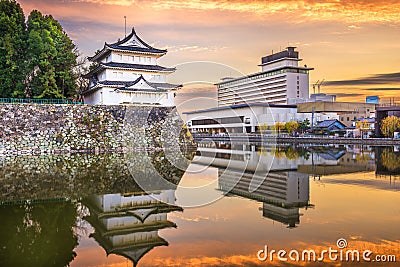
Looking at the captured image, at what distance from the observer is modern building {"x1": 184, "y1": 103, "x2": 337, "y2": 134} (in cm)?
7075

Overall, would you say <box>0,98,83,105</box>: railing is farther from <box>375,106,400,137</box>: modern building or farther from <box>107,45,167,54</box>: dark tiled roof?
<box>375,106,400,137</box>: modern building

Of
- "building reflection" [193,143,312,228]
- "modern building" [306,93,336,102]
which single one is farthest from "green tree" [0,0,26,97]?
"modern building" [306,93,336,102]

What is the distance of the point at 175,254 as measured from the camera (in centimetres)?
668

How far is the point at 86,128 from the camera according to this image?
3222cm

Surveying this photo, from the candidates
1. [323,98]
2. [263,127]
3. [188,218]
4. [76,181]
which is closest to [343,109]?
[323,98]

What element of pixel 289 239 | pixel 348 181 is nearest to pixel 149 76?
pixel 348 181

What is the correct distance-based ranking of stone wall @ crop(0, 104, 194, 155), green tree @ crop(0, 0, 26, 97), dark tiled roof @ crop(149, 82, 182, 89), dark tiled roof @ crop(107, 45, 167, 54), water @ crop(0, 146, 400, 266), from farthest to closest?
dark tiled roof @ crop(149, 82, 182, 89)
dark tiled roof @ crop(107, 45, 167, 54)
green tree @ crop(0, 0, 26, 97)
stone wall @ crop(0, 104, 194, 155)
water @ crop(0, 146, 400, 266)

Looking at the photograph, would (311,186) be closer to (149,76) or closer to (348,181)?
(348,181)

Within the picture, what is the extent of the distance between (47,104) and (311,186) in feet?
85.1

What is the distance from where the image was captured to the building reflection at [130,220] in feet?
23.6

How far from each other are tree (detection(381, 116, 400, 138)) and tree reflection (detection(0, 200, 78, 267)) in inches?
1664

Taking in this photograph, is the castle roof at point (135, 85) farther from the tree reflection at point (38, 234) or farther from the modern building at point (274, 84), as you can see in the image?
the modern building at point (274, 84)

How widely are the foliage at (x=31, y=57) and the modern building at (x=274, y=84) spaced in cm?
5712

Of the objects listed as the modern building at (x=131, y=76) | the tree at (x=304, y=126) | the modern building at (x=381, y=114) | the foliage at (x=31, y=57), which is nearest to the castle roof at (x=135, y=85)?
the modern building at (x=131, y=76)
